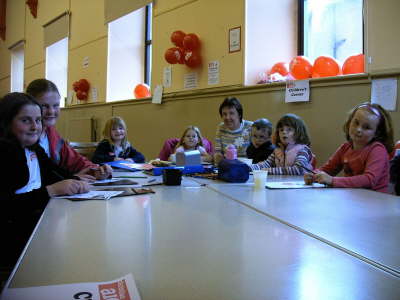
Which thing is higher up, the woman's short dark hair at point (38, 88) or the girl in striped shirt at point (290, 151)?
the woman's short dark hair at point (38, 88)

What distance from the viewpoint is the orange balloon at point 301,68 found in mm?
2893

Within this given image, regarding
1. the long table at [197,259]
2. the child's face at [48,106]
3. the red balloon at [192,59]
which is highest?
the red balloon at [192,59]

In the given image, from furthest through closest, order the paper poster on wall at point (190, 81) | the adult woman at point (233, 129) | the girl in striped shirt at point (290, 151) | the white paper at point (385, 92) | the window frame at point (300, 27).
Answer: the paper poster on wall at point (190, 81), the window frame at point (300, 27), the adult woman at point (233, 129), the white paper at point (385, 92), the girl in striped shirt at point (290, 151)

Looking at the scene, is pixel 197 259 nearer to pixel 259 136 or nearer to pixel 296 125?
pixel 296 125

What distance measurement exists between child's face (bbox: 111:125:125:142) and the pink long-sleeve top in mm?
2008

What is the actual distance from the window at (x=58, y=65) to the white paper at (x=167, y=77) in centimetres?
328

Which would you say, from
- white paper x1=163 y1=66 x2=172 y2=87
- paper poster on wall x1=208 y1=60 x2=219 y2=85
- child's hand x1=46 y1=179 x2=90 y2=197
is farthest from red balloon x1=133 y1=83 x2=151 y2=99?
child's hand x1=46 y1=179 x2=90 y2=197

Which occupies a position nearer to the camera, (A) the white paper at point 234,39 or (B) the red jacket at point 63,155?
(B) the red jacket at point 63,155

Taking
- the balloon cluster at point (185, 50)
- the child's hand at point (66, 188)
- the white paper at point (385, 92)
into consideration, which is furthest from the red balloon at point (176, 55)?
the child's hand at point (66, 188)

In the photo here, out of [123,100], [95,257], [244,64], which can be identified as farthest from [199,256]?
[123,100]

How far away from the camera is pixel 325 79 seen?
270 centimetres

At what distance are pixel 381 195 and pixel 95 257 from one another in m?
1.09

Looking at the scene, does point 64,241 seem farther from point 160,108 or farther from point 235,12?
Answer: point 160,108

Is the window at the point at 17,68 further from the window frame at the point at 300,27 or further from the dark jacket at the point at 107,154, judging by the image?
the window frame at the point at 300,27
